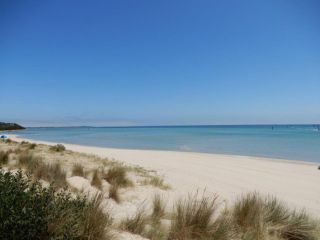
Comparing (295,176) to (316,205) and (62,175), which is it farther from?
(62,175)

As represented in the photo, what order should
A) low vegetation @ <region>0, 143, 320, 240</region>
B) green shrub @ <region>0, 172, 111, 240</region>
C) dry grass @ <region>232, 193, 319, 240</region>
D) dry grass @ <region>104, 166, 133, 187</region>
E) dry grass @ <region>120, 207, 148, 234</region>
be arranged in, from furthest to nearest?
dry grass @ <region>104, 166, 133, 187</region> < dry grass @ <region>232, 193, 319, 240</region> < dry grass @ <region>120, 207, 148, 234</region> < low vegetation @ <region>0, 143, 320, 240</region> < green shrub @ <region>0, 172, 111, 240</region>

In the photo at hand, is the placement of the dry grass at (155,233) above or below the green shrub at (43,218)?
below

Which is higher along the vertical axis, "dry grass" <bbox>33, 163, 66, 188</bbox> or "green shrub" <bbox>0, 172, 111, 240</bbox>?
"green shrub" <bbox>0, 172, 111, 240</bbox>

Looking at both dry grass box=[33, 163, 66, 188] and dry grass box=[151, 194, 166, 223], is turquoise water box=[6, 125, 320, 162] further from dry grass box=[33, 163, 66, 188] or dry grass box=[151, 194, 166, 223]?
dry grass box=[33, 163, 66, 188]

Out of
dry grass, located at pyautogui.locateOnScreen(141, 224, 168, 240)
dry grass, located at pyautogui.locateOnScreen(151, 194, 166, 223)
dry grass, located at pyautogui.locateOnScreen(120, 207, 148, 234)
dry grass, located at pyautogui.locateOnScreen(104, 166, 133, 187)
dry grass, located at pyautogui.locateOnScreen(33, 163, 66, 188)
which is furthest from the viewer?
dry grass, located at pyautogui.locateOnScreen(104, 166, 133, 187)

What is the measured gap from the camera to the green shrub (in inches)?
102

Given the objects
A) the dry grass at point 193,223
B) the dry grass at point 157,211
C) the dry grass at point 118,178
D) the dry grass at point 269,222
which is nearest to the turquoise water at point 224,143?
the dry grass at point 118,178

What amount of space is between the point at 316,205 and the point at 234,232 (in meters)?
4.10

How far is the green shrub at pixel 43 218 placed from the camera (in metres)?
2.59

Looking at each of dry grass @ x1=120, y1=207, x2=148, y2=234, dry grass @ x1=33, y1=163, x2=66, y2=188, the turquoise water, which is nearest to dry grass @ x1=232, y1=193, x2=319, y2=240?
dry grass @ x1=120, y1=207, x2=148, y2=234

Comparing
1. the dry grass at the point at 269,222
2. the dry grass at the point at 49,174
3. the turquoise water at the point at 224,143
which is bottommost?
the turquoise water at the point at 224,143

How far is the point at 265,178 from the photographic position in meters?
10.4

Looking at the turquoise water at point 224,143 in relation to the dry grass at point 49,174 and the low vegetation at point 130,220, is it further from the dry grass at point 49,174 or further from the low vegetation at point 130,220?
the dry grass at point 49,174

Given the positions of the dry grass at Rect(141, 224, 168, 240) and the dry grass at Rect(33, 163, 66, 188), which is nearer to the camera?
the dry grass at Rect(141, 224, 168, 240)
